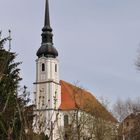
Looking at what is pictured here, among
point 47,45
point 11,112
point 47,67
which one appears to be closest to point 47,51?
point 47,45

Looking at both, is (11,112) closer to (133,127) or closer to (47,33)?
(133,127)

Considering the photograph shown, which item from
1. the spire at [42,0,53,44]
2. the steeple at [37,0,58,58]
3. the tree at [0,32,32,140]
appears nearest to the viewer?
the tree at [0,32,32,140]

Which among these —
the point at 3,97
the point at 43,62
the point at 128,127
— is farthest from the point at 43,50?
the point at 3,97

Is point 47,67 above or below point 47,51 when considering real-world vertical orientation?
below

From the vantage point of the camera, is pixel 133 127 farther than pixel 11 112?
Yes

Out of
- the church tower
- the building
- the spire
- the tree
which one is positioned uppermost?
the spire

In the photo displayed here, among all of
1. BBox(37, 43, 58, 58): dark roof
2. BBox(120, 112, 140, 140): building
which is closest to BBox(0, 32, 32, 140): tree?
BBox(120, 112, 140, 140): building

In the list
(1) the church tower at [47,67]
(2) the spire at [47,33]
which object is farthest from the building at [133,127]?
(2) the spire at [47,33]

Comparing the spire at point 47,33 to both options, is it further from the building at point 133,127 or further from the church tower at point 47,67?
the building at point 133,127

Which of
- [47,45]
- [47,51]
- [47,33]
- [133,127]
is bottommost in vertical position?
[133,127]

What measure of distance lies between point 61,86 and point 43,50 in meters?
8.48

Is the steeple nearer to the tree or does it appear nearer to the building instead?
the building

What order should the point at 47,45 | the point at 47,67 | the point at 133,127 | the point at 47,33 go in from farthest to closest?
the point at 47,67
the point at 47,33
the point at 47,45
the point at 133,127

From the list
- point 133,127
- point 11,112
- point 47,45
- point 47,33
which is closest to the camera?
point 11,112
